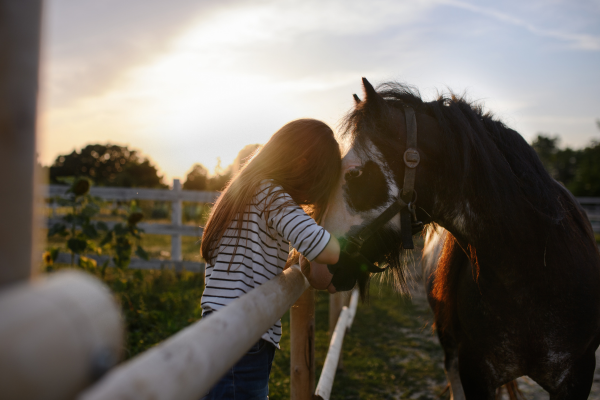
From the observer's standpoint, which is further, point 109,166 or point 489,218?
point 109,166

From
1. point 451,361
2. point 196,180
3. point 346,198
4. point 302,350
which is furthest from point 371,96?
point 196,180

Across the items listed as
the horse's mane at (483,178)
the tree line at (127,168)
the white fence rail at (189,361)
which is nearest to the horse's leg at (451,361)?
the horse's mane at (483,178)

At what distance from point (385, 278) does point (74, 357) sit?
2251mm

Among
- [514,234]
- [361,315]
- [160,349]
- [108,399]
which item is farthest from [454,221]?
[361,315]

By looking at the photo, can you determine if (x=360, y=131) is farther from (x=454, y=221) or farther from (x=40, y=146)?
(x=40, y=146)

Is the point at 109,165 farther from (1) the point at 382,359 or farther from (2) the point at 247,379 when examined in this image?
(2) the point at 247,379

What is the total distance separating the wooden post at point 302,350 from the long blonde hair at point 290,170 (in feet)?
1.97

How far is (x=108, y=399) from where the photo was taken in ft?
1.38

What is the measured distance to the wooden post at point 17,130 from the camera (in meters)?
0.41

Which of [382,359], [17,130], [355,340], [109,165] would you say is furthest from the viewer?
[109,165]

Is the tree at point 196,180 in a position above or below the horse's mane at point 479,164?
above

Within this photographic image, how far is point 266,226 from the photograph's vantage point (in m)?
1.76

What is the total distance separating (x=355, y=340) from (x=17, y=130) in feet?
16.4

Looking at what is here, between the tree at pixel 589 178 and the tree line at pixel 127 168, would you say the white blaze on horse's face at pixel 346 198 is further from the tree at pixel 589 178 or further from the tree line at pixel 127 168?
the tree at pixel 589 178
